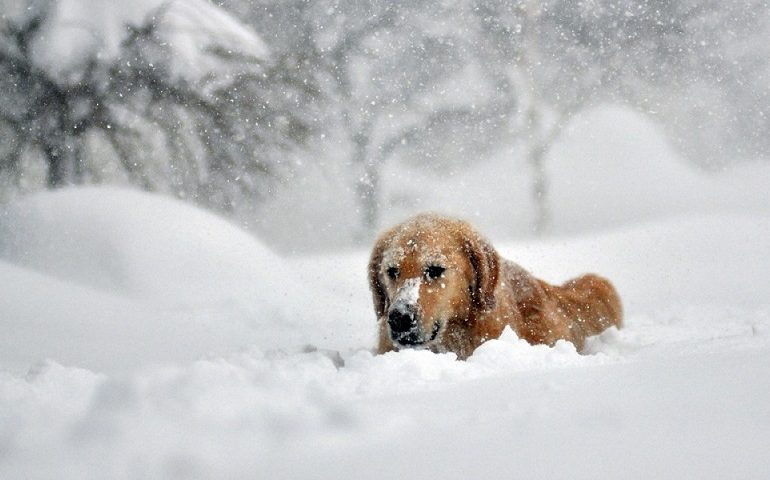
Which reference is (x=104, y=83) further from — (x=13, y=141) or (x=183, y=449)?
(x=183, y=449)

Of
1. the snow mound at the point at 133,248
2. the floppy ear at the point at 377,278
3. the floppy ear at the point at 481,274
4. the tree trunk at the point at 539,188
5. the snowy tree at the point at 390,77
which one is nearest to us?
the floppy ear at the point at 481,274

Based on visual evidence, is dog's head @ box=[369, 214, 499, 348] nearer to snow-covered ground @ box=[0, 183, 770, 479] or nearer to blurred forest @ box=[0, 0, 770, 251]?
snow-covered ground @ box=[0, 183, 770, 479]

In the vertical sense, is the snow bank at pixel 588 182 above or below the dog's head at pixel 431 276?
above

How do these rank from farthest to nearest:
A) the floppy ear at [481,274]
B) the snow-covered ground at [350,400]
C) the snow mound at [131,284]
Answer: the snow mound at [131,284] → the floppy ear at [481,274] → the snow-covered ground at [350,400]

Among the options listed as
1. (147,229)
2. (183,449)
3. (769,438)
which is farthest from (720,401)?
(147,229)

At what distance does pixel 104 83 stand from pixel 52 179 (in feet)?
6.02

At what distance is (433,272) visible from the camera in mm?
4422

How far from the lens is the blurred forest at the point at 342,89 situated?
12008 millimetres

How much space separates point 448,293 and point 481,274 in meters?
0.28

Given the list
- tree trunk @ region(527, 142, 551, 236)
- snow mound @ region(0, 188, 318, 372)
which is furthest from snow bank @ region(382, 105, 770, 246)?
snow mound @ region(0, 188, 318, 372)

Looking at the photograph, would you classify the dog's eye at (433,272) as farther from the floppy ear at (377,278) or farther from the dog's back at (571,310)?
the dog's back at (571,310)

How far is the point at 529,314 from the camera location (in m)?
5.03

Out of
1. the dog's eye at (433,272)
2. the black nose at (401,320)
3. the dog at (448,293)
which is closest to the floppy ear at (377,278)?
the dog at (448,293)

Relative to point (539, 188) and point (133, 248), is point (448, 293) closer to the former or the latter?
point (133, 248)
